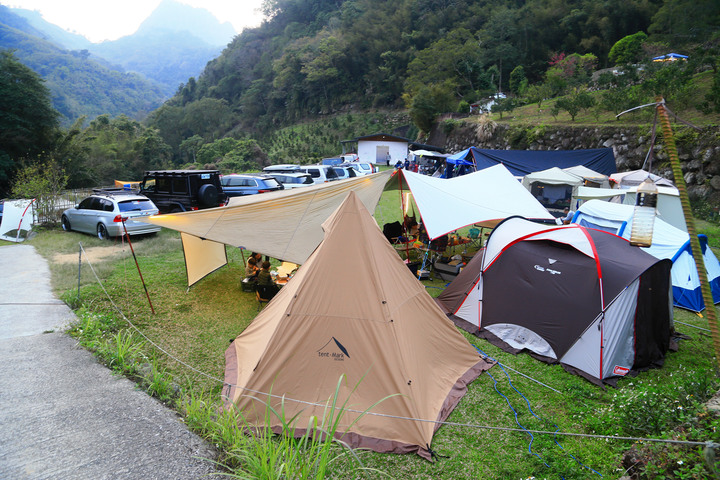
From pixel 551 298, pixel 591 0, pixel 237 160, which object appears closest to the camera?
pixel 551 298

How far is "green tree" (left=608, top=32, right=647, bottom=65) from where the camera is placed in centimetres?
2653

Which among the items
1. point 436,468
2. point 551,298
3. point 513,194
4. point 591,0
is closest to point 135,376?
point 436,468

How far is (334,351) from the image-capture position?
409 centimetres

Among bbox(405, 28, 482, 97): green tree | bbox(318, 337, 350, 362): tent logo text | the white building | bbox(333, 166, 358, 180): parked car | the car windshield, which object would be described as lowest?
bbox(318, 337, 350, 362): tent logo text

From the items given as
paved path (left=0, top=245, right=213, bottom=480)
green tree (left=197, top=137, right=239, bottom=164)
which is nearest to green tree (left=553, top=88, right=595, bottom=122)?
paved path (left=0, top=245, right=213, bottom=480)

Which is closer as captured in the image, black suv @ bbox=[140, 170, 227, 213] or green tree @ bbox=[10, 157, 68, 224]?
black suv @ bbox=[140, 170, 227, 213]

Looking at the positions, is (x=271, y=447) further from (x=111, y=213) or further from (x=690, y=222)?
(x=111, y=213)

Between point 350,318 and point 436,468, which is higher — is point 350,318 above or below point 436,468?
above

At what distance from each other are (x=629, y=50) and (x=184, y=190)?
32291mm

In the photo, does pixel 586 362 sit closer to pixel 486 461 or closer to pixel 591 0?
pixel 486 461

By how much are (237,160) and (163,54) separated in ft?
602

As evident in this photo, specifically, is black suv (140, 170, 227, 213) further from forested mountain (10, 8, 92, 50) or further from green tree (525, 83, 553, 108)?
forested mountain (10, 8, 92, 50)

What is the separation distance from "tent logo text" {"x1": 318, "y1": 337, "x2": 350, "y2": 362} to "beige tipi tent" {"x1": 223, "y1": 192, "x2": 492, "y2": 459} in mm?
10

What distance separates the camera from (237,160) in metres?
34.2
